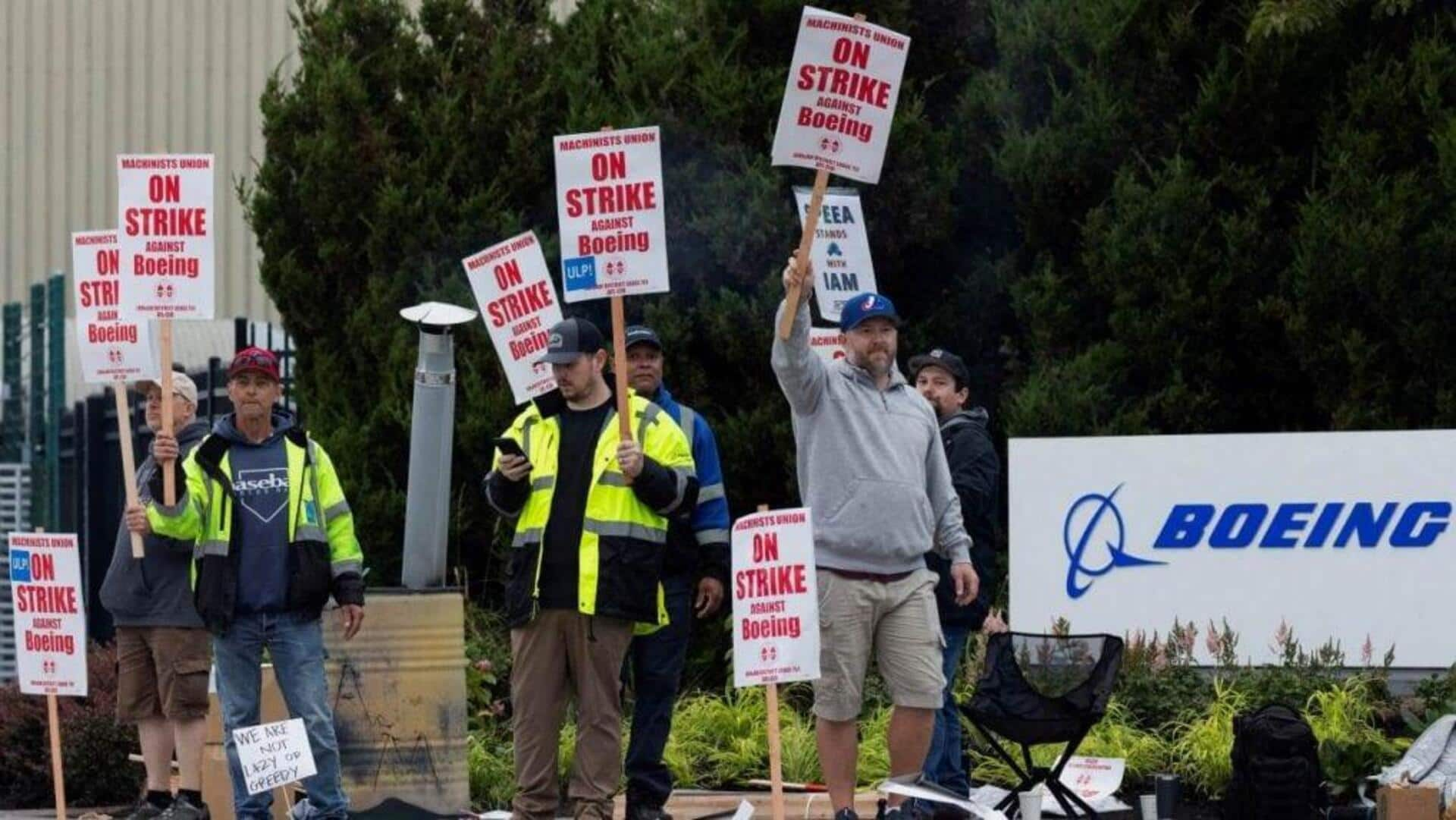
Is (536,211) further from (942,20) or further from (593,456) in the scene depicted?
(593,456)

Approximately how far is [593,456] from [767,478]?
610cm

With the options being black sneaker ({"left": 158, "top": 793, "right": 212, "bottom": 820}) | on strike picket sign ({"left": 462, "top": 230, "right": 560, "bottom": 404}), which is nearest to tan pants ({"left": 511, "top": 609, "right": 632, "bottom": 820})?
black sneaker ({"left": 158, "top": 793, "right": 212, "bottom": 820})

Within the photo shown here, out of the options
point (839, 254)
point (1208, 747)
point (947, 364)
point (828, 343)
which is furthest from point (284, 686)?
point (839, 254)

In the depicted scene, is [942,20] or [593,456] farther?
[942,20]

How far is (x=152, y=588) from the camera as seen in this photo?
10.9 m

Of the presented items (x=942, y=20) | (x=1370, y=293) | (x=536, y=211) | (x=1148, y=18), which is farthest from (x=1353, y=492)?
(x=536, y=211)

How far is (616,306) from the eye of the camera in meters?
9.66

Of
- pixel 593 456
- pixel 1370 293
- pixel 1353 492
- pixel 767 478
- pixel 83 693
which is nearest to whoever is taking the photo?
pixel 593 456

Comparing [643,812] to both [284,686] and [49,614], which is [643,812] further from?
[49,614]

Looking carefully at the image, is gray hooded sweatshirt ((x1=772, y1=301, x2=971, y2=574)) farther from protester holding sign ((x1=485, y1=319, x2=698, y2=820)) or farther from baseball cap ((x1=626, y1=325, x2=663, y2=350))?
baseball cap ((x1=626, y1=325, x2=663, y2=350))

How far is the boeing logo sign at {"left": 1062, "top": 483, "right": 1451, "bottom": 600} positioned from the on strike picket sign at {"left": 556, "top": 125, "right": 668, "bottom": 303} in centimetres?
416

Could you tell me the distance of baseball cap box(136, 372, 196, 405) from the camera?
36.6 ft

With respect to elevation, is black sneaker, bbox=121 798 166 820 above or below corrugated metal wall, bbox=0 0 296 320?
below

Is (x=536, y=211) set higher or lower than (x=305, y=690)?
higher
